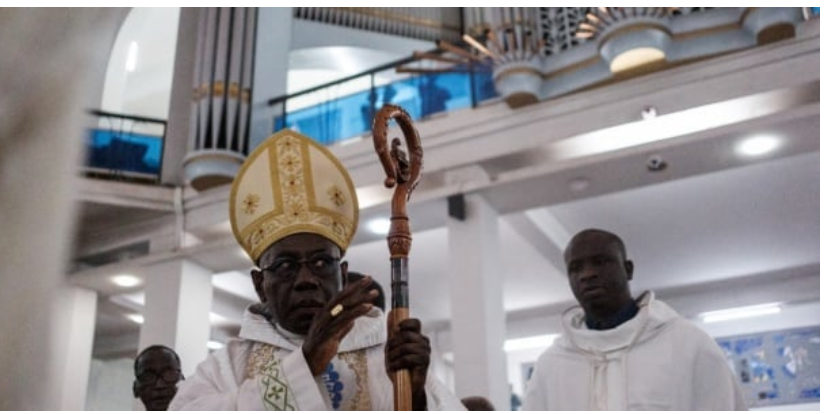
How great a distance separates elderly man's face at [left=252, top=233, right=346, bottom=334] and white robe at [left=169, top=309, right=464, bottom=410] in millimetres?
78

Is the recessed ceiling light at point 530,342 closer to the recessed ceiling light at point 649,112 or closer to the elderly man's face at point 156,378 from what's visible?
the recessed ceiling light at point 649,112

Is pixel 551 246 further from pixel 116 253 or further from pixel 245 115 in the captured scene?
pixel 116 253

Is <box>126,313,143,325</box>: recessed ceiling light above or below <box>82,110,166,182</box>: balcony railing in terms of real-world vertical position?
below

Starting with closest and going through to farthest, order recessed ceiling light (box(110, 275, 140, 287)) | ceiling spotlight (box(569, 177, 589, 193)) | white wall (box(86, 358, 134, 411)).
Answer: ceiling spotlight (box(569, 177, 589, 193)) → recessed ceiling light (box(110, 275, 140, 287)) → white wall (box(86, 358, 134, 411))

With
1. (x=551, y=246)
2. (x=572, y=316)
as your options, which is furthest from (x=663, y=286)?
(x=572, y=316)

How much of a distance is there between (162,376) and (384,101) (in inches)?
175

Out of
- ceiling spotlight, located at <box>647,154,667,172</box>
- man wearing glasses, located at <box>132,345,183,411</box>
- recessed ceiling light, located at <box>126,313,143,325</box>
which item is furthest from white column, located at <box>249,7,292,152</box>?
man wearing glasses, located at <box>132,345,183,411</box>

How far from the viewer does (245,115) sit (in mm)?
9164

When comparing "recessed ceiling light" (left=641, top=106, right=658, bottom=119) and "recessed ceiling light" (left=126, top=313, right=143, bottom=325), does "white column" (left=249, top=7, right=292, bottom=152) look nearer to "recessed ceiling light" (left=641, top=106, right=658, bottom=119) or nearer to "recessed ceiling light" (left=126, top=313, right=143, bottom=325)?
"recessed ceiling light" (left=126, top=313, right=143, bottom=325)

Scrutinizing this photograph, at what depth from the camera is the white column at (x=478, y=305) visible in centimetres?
709

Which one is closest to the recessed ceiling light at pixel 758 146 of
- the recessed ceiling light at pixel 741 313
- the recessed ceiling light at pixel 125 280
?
the recessed ceiling light at pixel 741 313

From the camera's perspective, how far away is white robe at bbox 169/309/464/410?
2168 mm

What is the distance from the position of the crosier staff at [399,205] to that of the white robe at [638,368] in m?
1.57

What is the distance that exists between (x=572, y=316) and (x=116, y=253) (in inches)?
281
